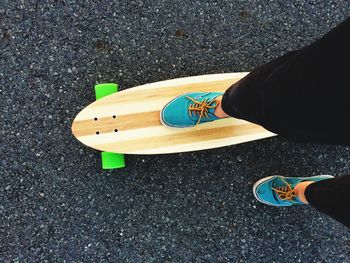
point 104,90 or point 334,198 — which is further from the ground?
point 104,90

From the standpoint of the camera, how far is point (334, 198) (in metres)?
1.22

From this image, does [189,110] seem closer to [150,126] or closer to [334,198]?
[150,126]

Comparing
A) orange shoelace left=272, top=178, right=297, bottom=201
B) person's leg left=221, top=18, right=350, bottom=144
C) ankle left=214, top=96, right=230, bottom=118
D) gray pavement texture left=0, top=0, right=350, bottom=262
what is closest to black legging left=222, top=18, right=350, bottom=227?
person's leg left=221, top=18, right=350, bottom=144

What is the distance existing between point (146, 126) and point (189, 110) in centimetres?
19

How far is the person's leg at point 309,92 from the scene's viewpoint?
34.7 inches

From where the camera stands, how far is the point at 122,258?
162 centimetres

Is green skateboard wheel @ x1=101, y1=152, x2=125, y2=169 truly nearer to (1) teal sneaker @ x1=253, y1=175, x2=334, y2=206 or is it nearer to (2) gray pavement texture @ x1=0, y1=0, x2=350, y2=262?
(2) gray pavement texture @ x1=0, y1=0, x2=350, y2=262

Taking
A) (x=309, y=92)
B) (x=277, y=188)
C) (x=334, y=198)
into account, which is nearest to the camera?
(x=309, y=92)

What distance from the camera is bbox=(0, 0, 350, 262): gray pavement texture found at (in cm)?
159

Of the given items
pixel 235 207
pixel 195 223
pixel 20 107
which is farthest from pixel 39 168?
pixel 235 207

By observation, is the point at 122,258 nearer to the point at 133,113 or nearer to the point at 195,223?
the point at 195,223

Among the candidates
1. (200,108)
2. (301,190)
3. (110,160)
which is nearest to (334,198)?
(301,190)

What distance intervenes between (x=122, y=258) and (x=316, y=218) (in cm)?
85

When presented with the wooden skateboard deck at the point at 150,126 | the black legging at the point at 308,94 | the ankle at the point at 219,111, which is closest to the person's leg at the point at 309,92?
the black legging at the point at 308,94
